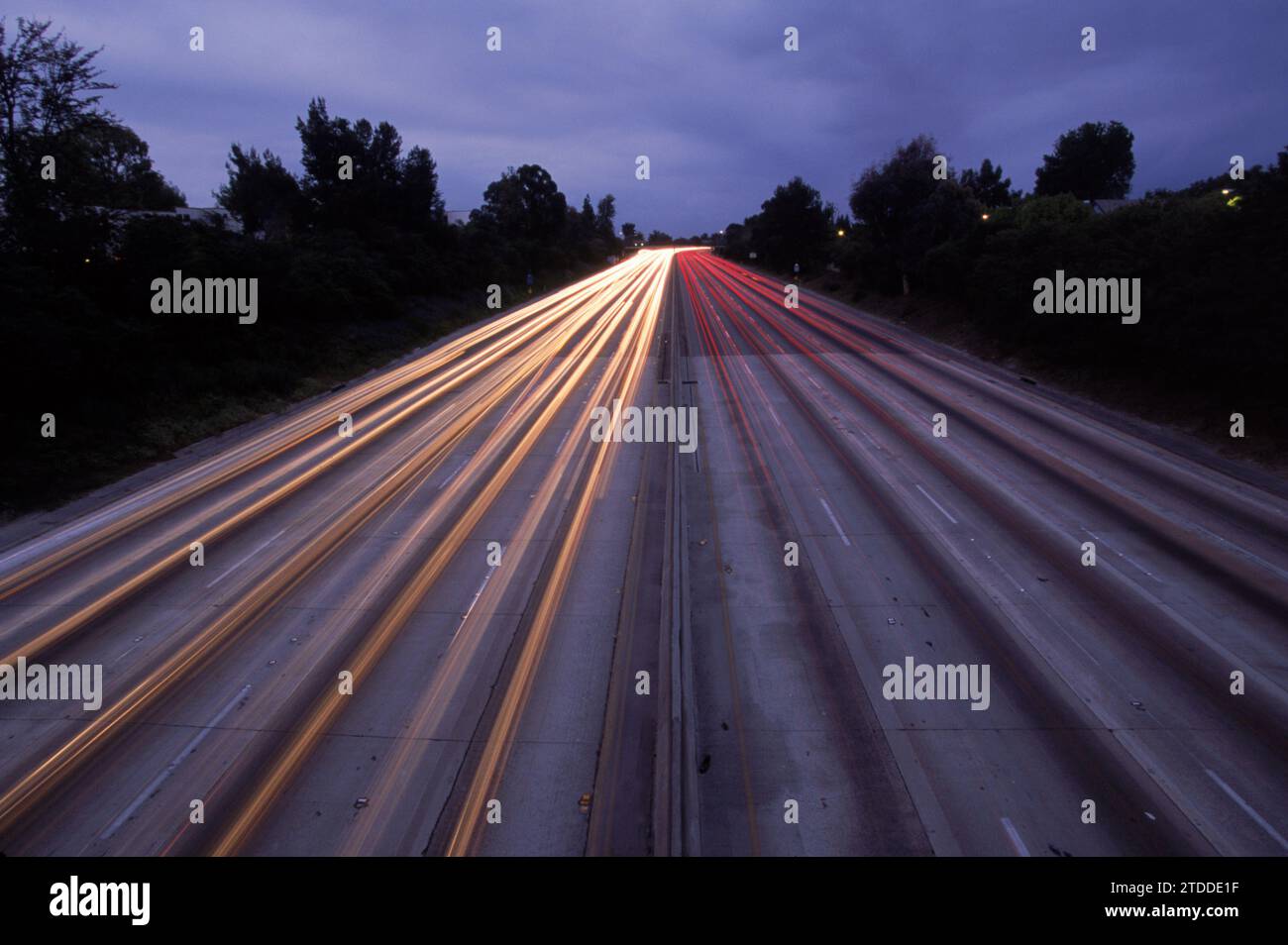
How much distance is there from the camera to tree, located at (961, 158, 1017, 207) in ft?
180

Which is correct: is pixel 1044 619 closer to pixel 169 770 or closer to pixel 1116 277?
pixel 169 770

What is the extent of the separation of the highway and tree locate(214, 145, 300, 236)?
4364 cm

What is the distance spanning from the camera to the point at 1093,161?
73.0 meters

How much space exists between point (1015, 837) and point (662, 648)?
5242 mm

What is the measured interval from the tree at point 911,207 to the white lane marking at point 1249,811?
40.0 metres

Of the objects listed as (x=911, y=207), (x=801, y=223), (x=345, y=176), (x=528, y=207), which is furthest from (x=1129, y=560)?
(x=528, y=207)

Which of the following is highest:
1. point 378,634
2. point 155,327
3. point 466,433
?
point 155,327

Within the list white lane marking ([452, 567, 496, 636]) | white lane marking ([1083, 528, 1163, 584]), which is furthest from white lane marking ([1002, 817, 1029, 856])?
white lane marking ([452, 567, 496, 636])

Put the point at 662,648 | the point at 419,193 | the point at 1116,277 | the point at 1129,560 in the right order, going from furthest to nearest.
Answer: the point at 419,193 → the point at 1116,277 → the point at 1129,560 → the point at 662,648

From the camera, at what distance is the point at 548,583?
12828 mm

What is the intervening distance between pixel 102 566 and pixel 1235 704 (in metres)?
20.1
